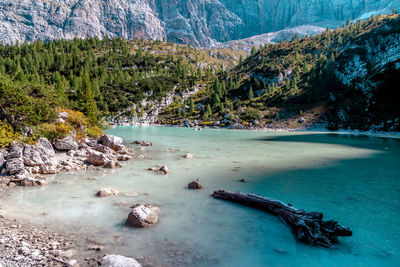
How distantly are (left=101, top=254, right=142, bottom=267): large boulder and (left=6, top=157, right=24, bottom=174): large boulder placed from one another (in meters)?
14.5

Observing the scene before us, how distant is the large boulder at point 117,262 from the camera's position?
23.7 ft

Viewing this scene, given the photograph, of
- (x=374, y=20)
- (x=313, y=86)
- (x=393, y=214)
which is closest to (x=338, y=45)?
(x=374, y=20)

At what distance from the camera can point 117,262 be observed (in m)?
7.30

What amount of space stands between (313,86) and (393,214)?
132 meters

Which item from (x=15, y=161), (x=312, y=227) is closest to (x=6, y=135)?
(x=15, y=161)

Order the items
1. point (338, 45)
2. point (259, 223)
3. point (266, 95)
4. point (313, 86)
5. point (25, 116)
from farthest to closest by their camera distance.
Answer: point (338, 45), point (266, 95), point (313, 86), point (25, 116), point (259, 223)

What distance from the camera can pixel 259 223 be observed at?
1137 cm

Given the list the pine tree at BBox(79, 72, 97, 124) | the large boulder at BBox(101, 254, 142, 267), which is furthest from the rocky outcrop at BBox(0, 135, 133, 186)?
the pine tree at BBox(79, 72, 97, 124)

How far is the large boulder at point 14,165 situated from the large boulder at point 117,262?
14499 millimetres

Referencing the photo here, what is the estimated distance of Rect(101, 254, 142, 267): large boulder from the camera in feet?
23.7

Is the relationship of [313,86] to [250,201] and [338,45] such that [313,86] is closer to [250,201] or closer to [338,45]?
[338,45]

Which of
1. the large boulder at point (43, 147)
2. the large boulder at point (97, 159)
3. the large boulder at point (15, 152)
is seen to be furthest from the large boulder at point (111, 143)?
the large boulder at point (15, 152)

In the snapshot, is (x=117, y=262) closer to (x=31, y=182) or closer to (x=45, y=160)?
(x=31, y=182)

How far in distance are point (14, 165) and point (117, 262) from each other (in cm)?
1556
